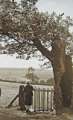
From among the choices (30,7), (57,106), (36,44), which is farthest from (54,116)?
(30,7)

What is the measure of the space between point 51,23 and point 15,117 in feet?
17.1

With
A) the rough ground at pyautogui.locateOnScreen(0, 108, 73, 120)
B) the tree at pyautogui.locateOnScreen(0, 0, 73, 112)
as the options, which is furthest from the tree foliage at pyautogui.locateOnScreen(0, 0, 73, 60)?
the rough ground at pyautogui.locateOnScreen(0, 108, 73, 120)

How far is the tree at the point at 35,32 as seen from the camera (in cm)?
1986

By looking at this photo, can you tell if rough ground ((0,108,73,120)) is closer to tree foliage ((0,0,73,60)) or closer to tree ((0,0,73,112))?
tree ((0,0,73,112))

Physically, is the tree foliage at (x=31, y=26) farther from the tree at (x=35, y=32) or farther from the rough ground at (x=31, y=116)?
the rough ground at (x=31, y=116)

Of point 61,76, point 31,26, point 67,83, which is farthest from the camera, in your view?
point 67,83

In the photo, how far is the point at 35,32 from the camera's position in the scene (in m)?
20.6

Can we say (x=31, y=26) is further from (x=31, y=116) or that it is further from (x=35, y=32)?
(x=31, y=116)

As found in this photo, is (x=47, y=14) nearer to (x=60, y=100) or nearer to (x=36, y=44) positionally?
(x=36, y=44)

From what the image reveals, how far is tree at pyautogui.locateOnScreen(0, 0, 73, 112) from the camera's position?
65.2 ft

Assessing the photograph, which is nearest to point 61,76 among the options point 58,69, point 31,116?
point 58,69

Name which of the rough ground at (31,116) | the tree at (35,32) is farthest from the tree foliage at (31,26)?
the rough ground at (31,116)

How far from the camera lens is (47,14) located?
834 inches

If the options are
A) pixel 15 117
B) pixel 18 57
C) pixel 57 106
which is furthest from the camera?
pixel 18 57
